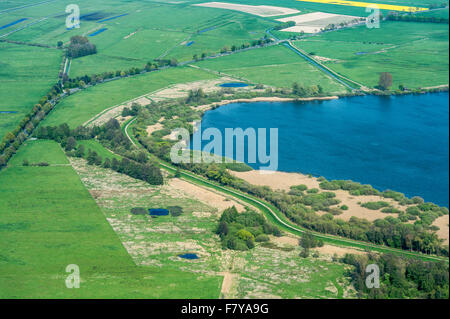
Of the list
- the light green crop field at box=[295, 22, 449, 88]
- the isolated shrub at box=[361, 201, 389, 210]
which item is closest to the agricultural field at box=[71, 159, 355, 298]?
the isolated shrub at box=[361, 201, 389, 210]

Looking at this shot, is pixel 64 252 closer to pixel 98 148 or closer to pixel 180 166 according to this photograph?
pixel 180 166

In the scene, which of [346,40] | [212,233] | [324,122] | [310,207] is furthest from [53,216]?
[346,40]

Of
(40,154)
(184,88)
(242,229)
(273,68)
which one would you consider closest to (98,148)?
(40,154)

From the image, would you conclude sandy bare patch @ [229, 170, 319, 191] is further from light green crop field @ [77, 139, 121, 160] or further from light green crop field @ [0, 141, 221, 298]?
light green crop field @ [0, 141, 221, 298]

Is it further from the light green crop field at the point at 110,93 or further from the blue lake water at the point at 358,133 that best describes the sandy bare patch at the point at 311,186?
the light green crop field at the point at 110,93

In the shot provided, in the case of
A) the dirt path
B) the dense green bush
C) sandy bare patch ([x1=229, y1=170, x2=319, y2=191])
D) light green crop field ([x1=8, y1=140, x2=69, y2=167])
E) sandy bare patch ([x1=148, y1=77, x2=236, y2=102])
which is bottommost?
the dirt path

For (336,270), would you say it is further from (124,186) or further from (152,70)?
(152,70)
